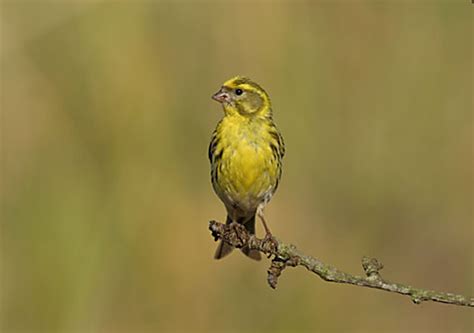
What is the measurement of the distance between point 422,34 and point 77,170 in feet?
9.12

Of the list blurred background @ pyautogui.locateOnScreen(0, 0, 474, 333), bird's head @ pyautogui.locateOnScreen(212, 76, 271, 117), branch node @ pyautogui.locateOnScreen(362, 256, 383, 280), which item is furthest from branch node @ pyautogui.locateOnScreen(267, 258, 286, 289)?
blurred background @ pyautogui.locateOnScreen(0, 0, 474, 333)

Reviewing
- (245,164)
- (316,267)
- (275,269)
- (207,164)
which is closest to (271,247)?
(275,269)

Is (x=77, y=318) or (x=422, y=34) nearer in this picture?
(x=77, y=318)

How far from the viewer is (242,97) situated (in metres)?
4.31

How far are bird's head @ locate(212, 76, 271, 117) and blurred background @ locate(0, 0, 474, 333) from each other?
96.4 inches

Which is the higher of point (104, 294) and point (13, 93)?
point (13, 93)

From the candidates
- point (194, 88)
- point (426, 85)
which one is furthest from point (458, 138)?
point (194, 88)

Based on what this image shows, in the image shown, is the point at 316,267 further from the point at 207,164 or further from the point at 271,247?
the point at 207,164

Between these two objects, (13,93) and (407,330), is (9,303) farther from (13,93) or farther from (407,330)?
(407,330)

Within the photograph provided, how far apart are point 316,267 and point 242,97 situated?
161cm

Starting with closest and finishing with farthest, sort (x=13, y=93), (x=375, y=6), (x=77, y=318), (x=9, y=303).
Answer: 1. (x=77, y=318)
2. (x=9, y=303)
3. (x=13, y=93)
4. (x=375, y=6)

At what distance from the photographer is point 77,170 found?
691 centimetres

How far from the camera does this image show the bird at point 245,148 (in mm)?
4277

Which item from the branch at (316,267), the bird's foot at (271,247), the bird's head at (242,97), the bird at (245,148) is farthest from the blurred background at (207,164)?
the bird's foot at (271,247)
